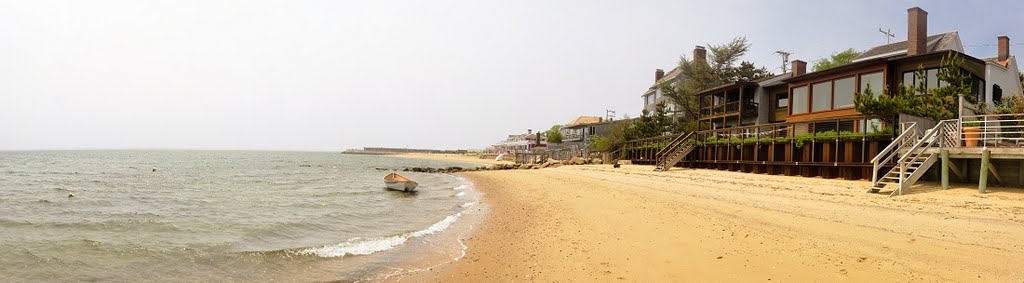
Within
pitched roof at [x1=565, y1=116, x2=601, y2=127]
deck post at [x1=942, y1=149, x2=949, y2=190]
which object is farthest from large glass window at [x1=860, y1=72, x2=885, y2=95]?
pitched roof at [x1=565, y1=116, x2=601, y2=127]

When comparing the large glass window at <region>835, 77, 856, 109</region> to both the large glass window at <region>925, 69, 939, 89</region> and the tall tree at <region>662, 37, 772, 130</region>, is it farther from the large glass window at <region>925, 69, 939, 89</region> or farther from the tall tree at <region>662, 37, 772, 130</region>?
the tall tree at <region>662, 37, 772, 130</region>

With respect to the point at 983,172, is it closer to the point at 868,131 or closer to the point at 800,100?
the point at 868,131

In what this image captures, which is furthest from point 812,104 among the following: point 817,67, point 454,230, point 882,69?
point 817,67

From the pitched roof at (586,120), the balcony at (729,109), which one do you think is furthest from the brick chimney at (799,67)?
the pitched roof at (586,120)

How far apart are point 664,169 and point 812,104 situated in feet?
27.3

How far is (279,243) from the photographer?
12.2m

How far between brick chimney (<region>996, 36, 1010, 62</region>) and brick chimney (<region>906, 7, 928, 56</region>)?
13.3 ft

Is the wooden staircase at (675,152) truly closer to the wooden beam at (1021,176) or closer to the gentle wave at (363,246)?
the wooden beam at (1021,176)

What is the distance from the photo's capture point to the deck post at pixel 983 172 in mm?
13648

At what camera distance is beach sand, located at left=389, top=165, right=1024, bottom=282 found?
24.4 ft

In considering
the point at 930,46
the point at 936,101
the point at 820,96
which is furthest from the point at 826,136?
the point at 930,46

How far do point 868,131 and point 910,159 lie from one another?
6683mm

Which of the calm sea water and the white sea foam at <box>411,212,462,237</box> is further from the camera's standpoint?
the white sea foam at <box>411,212,462,237</box>

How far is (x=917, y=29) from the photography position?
91.0ft
